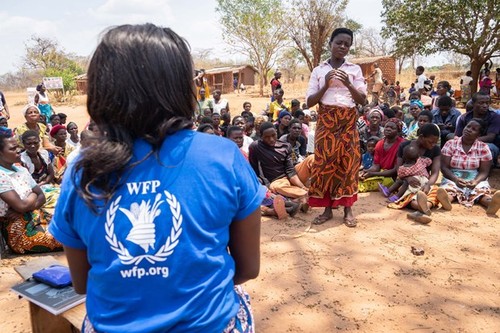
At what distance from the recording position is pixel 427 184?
4551 millimetres

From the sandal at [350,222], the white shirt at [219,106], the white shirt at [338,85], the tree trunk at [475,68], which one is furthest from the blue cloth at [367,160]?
the tree trunk at [475,68]

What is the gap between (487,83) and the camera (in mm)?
12531

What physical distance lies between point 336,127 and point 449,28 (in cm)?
1133

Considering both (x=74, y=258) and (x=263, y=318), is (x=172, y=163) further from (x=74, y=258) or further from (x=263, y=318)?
(x=263, y=318)


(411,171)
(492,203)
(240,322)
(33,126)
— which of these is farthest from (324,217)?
(33,126)

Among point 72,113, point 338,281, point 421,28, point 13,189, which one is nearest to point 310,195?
point 338,281

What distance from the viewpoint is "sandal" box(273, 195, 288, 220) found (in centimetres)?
438

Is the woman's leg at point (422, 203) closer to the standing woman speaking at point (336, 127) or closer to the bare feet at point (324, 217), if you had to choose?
the standing woman speaking at point (336, 127)

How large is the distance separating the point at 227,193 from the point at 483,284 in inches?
109

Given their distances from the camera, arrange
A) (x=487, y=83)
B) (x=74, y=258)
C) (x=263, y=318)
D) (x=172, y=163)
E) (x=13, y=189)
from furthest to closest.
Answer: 1. (x=487, y=83)
2. (x=13, y=189)
3. (x=263, y=318)
4. (x=74, y=258)
5. (x=172, y=163)

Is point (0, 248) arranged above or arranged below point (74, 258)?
below

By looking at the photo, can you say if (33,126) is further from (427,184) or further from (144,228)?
(144,228)

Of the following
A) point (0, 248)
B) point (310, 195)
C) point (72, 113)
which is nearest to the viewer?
point (0, 248)

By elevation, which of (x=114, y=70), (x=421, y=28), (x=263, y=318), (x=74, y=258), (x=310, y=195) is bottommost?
(x=263, y=318)
